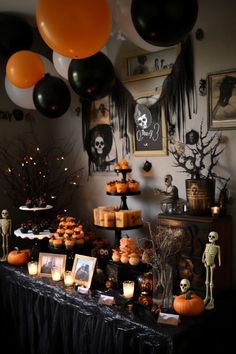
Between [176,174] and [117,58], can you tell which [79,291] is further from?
[117,58]

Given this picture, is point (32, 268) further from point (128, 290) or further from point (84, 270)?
point (128, 290)

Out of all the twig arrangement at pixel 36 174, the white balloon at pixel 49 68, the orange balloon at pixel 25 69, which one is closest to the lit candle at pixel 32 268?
the twig arrangement at pixel 36 174

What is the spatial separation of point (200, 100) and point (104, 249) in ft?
3.74

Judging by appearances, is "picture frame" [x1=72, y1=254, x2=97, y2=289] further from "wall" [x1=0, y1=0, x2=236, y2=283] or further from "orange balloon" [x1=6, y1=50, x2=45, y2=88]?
"orange balloon" [x1=6, y1=50, x2=45, y2=88]

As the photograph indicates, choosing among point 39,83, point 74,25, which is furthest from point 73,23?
point 39,83

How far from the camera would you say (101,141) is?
2904 millimetres

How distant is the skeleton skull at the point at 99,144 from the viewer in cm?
290

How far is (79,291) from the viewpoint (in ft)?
7.02

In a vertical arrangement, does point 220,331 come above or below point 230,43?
below

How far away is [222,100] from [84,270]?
1.27 meters

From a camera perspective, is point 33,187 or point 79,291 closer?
point 79,291

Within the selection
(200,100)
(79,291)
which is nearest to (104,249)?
(79,291)

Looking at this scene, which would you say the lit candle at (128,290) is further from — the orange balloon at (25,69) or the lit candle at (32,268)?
the orange balloon at (25,69)

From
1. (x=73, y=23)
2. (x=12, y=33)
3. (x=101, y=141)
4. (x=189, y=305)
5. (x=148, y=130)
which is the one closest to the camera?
(x=73, y=23)
